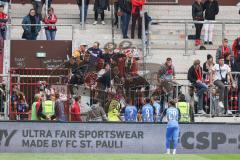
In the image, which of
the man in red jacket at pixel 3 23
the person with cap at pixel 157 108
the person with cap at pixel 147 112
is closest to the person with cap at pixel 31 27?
the man in red jacket at pixel 3 23

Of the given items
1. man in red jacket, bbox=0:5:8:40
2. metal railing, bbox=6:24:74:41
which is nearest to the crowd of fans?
man in red jacket, bbox=0:5:8:40

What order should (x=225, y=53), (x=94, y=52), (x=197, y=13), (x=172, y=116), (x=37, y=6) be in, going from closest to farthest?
(x=172, y=116) → (x=225, y=53) → (x=94, y=52) → (x=197, y=13) → (x=37, y=6)

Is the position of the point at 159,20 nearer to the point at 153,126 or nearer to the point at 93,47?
the point at 93,47

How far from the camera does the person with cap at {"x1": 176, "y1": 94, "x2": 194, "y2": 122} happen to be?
3075 cm

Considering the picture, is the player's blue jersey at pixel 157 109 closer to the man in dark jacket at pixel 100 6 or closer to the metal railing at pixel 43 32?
the metal railing at pixel 43 32

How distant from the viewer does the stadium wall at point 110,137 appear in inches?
1199

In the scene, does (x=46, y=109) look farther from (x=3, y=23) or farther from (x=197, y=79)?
(x=197, y=79)

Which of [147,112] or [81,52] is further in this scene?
[81,52]

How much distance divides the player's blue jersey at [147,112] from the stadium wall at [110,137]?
1.33ft

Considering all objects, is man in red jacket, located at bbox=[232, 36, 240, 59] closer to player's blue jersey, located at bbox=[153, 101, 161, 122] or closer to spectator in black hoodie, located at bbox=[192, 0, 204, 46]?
spectator in black hoodie, located at bbox=[192, 0, 204, 46]

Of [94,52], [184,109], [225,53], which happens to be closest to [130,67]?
[94,52]

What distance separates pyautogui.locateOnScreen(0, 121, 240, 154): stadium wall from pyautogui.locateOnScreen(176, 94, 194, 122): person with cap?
0.29 m

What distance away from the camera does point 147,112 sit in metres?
31.0

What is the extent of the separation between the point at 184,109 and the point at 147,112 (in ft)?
3.74
